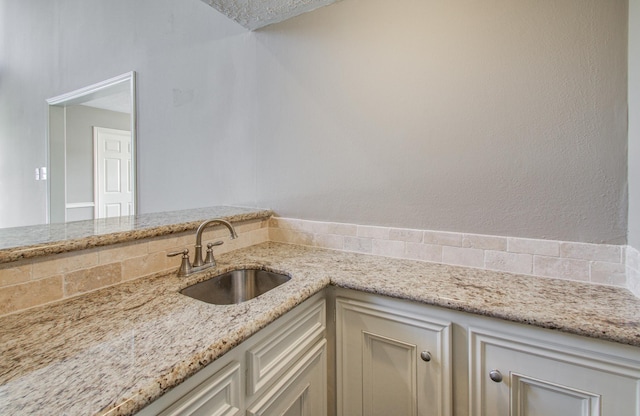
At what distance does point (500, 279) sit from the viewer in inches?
42.4

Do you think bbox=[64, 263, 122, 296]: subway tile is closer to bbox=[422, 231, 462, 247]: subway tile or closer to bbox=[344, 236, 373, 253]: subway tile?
bbox=[344, 236, 373, 253]: subway tile

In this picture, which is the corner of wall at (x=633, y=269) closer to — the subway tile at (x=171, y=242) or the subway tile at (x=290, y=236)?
the subway tile at (x=290, y=236)

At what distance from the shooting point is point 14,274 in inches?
31.4

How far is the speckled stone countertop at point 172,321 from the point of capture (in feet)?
1.69

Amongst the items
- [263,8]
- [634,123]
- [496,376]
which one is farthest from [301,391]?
[263,8]

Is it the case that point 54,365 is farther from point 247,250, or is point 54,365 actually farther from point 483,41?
point 483,41

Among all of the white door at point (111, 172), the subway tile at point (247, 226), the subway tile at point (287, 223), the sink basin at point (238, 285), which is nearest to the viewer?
the sink basin at point (238, 285)

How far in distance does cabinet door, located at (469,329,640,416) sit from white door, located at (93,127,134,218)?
4806 mm

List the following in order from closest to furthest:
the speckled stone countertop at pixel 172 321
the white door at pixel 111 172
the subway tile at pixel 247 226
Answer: the speckled stone countertop at pixel 172 321, the subway tile at pixel 247 226, the white door at pixel 111 172

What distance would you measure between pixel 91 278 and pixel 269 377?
2.19ft

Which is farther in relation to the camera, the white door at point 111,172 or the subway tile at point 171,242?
the white door at point 111,172

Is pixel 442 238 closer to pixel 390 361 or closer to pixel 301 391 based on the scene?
pixel 390 361

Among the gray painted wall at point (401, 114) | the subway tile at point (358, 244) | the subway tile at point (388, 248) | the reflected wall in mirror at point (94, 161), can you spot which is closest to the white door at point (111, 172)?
the reflected wall in mirror at point (94, 161)

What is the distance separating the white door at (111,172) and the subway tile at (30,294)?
4.00 meters
